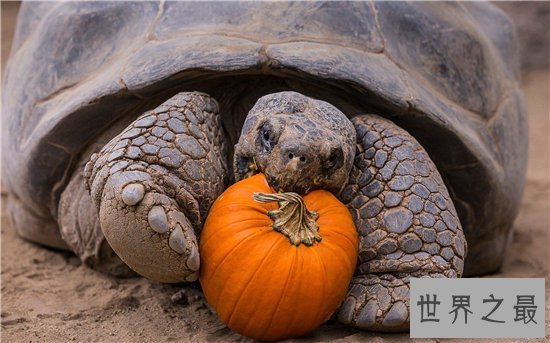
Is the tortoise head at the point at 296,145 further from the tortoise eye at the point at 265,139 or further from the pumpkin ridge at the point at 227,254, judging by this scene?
the pumpkin ridge at the point at 227,254

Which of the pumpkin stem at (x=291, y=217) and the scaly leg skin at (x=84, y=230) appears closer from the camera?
the pumpkin stem at (x=291, y=217)

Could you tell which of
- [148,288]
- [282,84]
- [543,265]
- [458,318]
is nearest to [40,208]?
[148,288]

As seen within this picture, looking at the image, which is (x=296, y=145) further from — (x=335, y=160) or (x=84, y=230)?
(x=84, y=230)

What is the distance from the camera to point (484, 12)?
4.90m

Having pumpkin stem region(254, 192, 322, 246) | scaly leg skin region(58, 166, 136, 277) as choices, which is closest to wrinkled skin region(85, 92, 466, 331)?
pumpkin stem region(254, 192, 322, 246)

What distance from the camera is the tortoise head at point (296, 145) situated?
9.04ft

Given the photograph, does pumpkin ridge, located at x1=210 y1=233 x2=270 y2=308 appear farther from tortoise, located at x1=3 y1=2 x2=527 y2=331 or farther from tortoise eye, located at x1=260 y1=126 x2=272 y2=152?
tortoise eye, located at x1=260 y1=126 x2=272 y2=152

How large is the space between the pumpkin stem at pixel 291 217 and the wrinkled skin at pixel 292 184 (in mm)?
119

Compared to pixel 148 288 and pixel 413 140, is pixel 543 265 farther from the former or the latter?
pixel 148 288

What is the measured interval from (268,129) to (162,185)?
1.40 feet

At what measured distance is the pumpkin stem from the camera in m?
2.65

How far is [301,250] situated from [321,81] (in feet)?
2.92

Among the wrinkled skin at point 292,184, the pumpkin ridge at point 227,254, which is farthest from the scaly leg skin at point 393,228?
the pumpkin ridge at point 227,254

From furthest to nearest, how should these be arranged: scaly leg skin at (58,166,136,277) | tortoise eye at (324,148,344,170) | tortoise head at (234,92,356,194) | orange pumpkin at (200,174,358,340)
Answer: scaly leg skin at (58,166,136,277), tortoise eye at (324,148,344,170), tortoise head at (234,92,356,194), orange pumpkin at (200,174,358,340)
